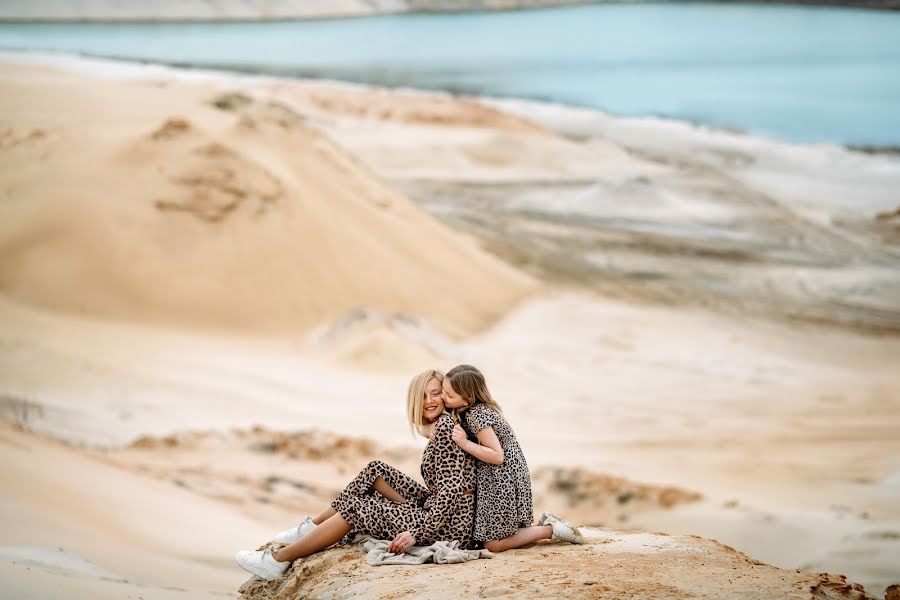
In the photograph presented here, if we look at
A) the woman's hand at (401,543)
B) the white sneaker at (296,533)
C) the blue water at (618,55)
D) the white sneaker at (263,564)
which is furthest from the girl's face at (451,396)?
the blue water at (618,55)

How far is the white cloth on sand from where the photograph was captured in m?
3.70

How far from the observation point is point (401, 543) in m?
3.72

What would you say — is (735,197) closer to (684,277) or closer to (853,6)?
(684,277)

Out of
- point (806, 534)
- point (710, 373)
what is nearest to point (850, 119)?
point (710, 373)

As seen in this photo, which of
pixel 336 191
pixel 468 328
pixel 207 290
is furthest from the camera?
pixel 336 191

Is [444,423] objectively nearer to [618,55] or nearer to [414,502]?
[414,502]

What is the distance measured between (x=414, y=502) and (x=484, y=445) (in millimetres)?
322

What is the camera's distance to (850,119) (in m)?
20.8

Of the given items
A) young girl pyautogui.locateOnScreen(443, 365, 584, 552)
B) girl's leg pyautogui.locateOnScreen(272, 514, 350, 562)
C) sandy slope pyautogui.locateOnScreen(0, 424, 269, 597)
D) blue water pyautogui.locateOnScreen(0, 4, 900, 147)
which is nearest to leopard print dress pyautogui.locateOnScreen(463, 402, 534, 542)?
young girl pyautogui.locateOnScreen(443, 365, 584, 552)

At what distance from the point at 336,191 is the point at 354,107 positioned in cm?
1128

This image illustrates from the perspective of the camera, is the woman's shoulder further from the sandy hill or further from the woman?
the sandy hill

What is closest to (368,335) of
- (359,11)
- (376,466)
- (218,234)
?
(218,234)

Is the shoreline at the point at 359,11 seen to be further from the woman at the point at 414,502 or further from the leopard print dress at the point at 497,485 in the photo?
the leopard print dress at the point at 497,485

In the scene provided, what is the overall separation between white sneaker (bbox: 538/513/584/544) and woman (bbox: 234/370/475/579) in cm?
32
